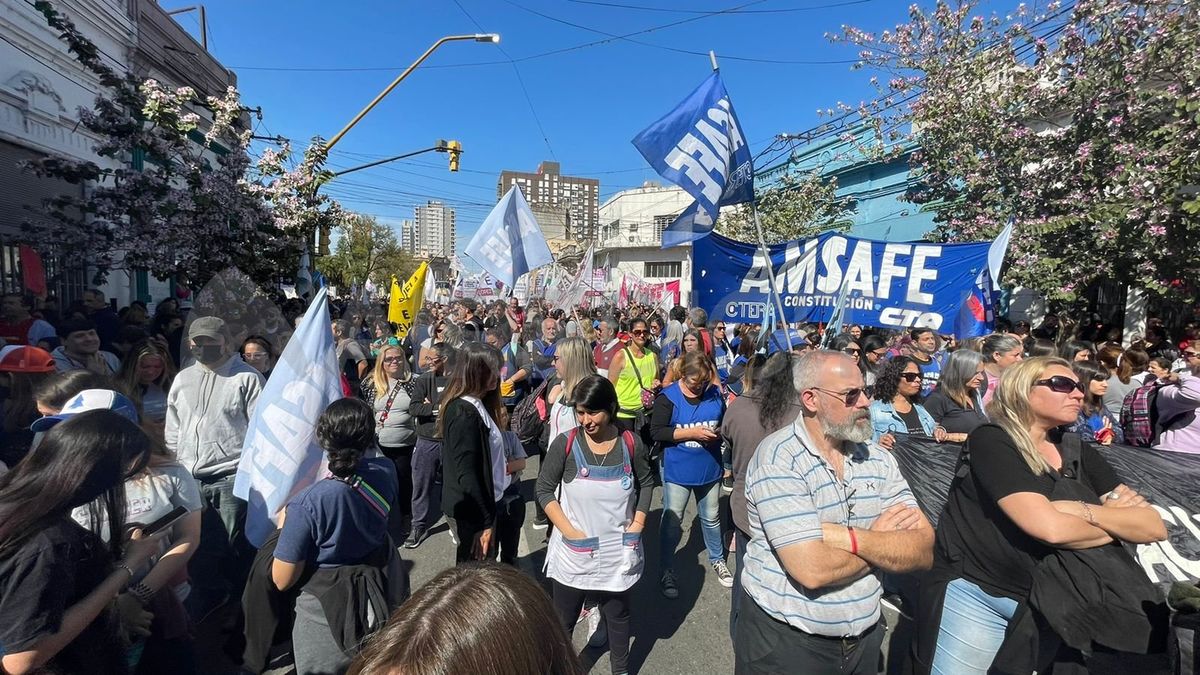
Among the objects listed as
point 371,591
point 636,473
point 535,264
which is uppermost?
point 535,264

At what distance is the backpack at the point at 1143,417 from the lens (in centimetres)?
481

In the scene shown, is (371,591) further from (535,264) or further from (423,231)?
(423,231)

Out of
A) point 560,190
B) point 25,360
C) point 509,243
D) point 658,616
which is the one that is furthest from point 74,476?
point 560,190

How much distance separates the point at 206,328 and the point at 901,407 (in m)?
4.88

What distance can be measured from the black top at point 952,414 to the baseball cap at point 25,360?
6.13m

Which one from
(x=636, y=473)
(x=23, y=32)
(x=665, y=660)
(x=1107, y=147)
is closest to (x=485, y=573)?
(x=636, y=473)

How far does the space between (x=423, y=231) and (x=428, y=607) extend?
151 m

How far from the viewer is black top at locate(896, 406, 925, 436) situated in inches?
159

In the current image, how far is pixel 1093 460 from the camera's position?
95.0 inches

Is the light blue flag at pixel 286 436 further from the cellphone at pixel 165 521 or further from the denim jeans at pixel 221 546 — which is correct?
the denim jeans at pixel 221 546

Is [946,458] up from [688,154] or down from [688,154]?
down

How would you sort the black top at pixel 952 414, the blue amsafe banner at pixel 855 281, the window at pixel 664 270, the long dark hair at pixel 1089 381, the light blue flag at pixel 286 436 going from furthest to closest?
the window at pixel 664 270 → the blue amsafe banner at pixel 855 281 → the long dark hair at pixel 1089 381 → the black top at pixel 952 414 → the light blue flag at pixel 286 436

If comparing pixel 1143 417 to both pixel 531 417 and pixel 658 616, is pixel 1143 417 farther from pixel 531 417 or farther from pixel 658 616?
pixel 531 417

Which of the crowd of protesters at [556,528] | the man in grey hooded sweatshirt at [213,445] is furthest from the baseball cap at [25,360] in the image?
the man in grey hooded sweatshirt at [213,445]
